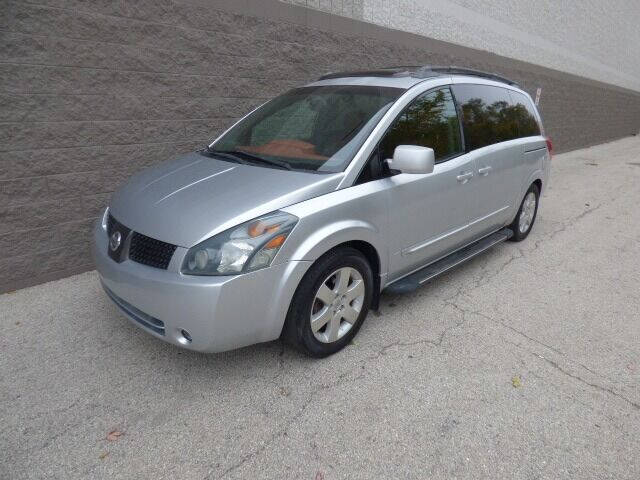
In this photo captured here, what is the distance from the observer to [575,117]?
15438 mm

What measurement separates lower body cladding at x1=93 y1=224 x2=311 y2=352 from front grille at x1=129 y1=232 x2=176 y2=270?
4 centimetres

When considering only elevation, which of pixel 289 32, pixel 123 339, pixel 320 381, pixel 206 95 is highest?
pixel 289 32

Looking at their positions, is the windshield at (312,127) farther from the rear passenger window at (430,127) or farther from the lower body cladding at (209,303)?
the lower body cladding at (209,303)

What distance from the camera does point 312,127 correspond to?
3381 mm

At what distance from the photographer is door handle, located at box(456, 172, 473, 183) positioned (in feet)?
12.0

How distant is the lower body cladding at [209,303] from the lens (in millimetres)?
2363

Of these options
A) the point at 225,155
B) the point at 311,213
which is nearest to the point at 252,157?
the point at 225,155

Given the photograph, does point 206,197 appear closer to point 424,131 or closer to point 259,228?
point 259,228

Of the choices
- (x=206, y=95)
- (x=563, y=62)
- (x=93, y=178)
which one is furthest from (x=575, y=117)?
(x=93, y=178)

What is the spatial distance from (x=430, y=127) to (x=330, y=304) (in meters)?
1.61

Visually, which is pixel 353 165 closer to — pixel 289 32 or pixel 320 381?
pixel 320 381

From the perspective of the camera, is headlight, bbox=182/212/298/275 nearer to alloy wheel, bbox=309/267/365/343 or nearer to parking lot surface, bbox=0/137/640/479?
alloy wheel, bbox=309/267/365/343

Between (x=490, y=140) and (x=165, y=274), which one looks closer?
(x=165, y=274)

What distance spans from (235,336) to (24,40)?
3017 mm
